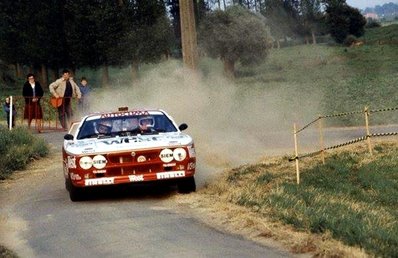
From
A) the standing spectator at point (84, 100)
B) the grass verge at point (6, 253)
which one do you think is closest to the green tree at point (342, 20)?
the standing spectator at point (84, 100)

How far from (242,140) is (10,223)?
526 inches

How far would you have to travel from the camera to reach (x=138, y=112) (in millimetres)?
15852

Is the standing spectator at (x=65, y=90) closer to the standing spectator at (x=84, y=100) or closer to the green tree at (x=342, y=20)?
the standing spectator at (x=84, y=100)

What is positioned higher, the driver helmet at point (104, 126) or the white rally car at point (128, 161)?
the driver helmet at point (104, 126)

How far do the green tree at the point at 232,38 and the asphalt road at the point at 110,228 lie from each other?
55.0 meters

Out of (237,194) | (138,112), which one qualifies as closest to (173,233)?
(237,194)

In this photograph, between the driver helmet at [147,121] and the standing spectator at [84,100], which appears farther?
the standing spectator at [84,100]

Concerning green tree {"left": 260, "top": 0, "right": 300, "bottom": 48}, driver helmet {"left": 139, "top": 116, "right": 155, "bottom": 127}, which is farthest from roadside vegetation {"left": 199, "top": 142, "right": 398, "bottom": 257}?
green tree {"left": 260, "top": 0, "right": 300, "bottom": 48}

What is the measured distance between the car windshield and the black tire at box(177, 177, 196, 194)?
4.21 ft

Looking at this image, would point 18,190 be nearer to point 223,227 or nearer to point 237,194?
point 237,194

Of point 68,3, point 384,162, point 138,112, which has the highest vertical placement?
point 68,3

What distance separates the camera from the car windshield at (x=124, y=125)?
15247 millimetres

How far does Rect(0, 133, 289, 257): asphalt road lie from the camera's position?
10.1 meters

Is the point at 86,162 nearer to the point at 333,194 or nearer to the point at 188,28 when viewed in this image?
the point at 333,194
